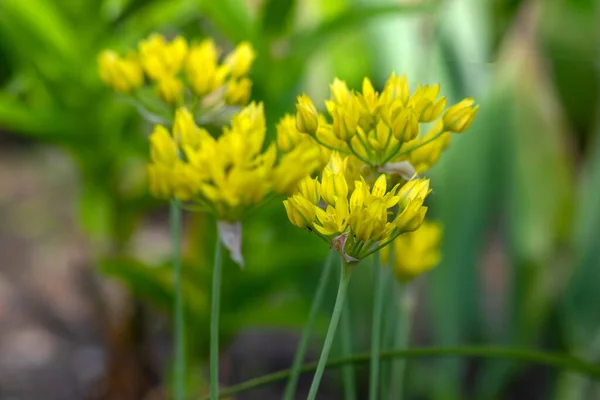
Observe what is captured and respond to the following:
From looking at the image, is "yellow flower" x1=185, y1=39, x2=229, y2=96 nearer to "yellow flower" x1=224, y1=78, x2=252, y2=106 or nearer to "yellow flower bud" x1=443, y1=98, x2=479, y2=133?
"yellow flower" x1=224, y1=78, x2=252, y2=106

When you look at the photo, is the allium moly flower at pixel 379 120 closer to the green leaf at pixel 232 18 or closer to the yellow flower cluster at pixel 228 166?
the yellow flower cluster at pixel 228 166

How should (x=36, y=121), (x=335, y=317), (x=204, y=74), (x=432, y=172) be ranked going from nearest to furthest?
(x=335, y=317), (x=204, y=74), (x=36, y=121), (x=432, y=172)

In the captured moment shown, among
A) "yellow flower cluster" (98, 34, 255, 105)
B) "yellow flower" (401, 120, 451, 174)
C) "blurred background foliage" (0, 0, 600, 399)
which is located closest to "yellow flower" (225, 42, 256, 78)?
"yellow flower cluster" (98, 34, 255, 105)

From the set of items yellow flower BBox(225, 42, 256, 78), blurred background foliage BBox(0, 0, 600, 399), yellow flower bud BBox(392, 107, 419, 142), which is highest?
blurred background foliage BBox(0, 0, 600, 399)

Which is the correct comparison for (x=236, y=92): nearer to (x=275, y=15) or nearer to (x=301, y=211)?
(x=301, y=211)

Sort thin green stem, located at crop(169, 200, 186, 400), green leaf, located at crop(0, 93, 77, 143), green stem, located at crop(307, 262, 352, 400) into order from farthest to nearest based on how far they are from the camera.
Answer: green leaf, located at crop(0, 93, 77, 143)
thin green stem, located at crop(169, 200, 186, 400)
green stem, located at crop(307, 262, 352, 400)

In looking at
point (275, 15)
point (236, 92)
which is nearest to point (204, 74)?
point (236, 92)
